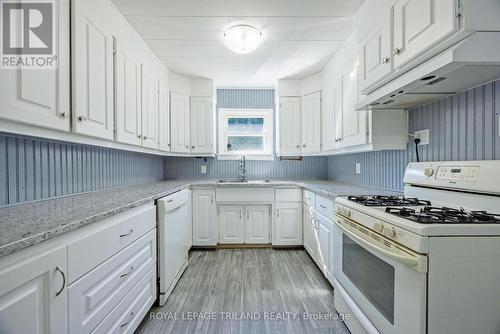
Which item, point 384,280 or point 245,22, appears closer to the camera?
point 384,280

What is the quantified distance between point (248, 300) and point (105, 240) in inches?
50.6

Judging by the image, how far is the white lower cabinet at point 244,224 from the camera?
120 inches

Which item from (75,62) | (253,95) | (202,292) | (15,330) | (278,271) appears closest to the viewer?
(15,330)

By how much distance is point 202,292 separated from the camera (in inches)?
80.4

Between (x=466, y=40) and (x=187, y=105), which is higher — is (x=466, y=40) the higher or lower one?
the lower one

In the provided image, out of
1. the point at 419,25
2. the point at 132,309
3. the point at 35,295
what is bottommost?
the point at 132,309

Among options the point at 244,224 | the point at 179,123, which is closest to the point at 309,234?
the point at 244,224

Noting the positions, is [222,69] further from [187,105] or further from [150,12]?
[150,12]

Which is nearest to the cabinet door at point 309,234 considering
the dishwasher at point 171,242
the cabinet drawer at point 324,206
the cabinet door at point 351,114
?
the cabinet drawer at point 324,206

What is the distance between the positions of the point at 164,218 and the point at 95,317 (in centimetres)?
84

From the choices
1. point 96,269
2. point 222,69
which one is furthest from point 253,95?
point 96,269

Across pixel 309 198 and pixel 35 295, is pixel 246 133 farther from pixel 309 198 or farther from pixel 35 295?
pixel 35 295

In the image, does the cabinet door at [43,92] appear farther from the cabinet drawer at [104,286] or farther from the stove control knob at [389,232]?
the stove control knob at [389,232]

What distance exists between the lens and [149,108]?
8.03 ft
